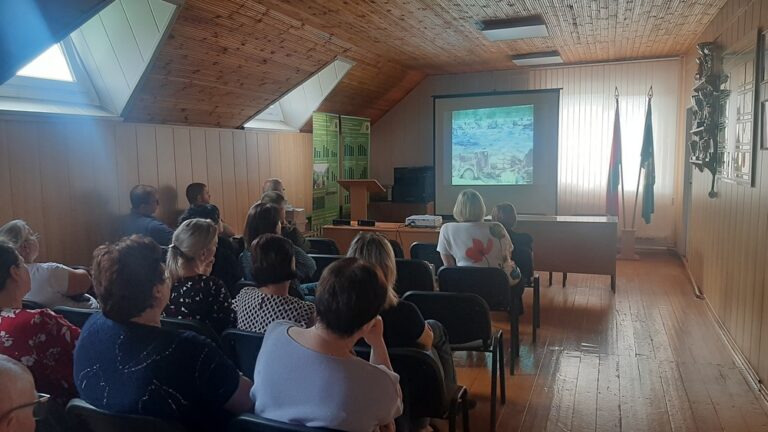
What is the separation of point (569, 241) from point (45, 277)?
4.68 m

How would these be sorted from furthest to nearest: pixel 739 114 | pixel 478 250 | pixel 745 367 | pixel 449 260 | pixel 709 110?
pixel 709 110
pixel 739 114
pixel 449 260
pixel 478 250
pixel 745 367

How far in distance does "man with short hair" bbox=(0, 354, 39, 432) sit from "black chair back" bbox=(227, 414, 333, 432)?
0.46m

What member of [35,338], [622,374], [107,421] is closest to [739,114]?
[622,374]

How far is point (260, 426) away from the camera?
1340mm

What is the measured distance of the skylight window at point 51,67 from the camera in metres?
4.29

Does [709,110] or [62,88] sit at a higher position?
[62,88]

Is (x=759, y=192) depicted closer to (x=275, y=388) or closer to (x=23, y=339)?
(x=275, y=388)

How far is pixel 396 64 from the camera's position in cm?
769

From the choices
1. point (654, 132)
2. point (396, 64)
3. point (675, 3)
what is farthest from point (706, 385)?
point (396, 64)

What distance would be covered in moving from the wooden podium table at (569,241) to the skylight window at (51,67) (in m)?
2.70

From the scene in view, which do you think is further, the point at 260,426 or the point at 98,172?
the point at 98,172

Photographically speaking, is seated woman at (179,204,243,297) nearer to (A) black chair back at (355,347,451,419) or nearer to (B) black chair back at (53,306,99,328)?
(B) black chair back at (53,306,99,328)

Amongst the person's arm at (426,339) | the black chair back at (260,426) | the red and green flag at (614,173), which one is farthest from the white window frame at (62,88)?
the red and green flag at (614,173)

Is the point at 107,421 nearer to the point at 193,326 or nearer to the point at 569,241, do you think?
the point at 193,326
